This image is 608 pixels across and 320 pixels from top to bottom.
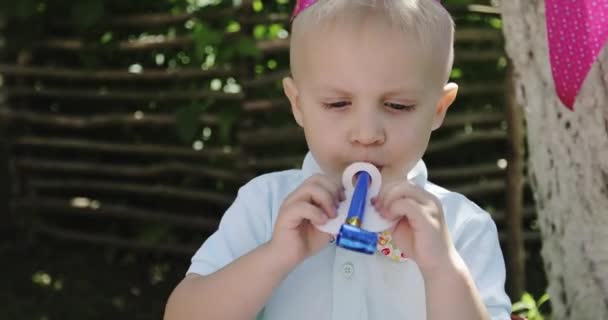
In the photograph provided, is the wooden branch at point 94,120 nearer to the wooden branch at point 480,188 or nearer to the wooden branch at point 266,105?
the wooden branch at point 266,105

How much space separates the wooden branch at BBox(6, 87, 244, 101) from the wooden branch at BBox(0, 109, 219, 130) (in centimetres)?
9

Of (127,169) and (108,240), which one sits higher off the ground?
(127,169)

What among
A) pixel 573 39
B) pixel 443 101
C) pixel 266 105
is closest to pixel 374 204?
pixel 443 101

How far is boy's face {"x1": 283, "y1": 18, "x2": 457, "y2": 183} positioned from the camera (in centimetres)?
190

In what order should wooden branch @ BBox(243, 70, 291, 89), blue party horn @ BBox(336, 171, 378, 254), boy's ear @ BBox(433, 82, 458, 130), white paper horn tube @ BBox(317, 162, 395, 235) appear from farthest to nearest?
wooden branch @ BBox(243, 70, 291, 89)
boy's ear @ BBox(433, 82, 458, 130)
white paper horn tube @ BBox(317, 162, 395, 235)
blue party horn @ BBox(336, 171, 378, 254)

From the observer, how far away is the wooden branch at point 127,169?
5043 millimetres

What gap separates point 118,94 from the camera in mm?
5230

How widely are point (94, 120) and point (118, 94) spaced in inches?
8.7

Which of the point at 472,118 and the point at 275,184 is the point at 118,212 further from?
the point at 275,184

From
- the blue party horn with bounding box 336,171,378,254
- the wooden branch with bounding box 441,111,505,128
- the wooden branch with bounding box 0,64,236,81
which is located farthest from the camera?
the wooden branch with bounding box 0,64,236,81

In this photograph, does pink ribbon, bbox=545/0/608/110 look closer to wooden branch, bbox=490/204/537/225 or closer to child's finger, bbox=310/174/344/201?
child's finger, bbox=310/174/344/201

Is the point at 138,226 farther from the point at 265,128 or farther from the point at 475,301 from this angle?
the point at 475,301

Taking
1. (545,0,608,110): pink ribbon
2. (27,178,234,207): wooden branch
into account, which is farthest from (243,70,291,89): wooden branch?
Result: (545,0,608,110): pink ribbon

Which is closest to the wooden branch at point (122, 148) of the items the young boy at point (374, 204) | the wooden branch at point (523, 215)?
the wooden branch at point (523, 215)
